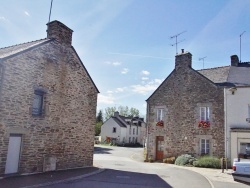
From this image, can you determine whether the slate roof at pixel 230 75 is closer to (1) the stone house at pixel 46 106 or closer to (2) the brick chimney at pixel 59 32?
(1) the stone house at pixel 46 106

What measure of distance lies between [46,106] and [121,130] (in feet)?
128

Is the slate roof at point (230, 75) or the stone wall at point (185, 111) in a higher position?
the slate roof at point (230, 75)

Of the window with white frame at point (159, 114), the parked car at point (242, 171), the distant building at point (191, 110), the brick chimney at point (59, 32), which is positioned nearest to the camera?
the parked car at point (242, 171)

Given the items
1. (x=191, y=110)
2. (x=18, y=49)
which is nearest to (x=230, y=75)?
(x=191, y=110)

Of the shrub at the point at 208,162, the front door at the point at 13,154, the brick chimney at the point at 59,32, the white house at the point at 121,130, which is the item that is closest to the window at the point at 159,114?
the shrub at the point at 208,162

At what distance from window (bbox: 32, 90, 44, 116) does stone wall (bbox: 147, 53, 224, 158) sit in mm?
12686

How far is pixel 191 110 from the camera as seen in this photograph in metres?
22.9

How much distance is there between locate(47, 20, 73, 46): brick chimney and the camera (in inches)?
618

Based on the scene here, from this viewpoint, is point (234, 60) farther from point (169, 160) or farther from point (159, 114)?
point (169, 160)

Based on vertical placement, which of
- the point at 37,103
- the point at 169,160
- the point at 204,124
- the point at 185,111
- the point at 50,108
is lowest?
the point at 169,160

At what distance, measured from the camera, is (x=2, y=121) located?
476 inches

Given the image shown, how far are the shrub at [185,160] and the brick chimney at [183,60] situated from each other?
7675 mm

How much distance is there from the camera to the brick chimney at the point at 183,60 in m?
23.9

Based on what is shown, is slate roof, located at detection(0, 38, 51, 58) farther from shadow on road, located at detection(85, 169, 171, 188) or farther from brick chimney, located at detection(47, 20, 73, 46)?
shadow on road, located at detection(85, 169, 171, 188)
